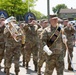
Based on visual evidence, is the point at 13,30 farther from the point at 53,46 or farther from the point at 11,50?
the point at 53,46

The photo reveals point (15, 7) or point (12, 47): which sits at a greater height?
point (12, 47)

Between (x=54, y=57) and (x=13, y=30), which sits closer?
(x=54, y=57)

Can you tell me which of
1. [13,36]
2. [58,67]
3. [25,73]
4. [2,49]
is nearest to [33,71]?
[25,73]

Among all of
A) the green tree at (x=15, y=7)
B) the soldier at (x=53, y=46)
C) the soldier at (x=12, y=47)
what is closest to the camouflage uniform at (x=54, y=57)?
the soldier at (x=53, y=46)

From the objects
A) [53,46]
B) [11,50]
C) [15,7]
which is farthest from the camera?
[15,7]

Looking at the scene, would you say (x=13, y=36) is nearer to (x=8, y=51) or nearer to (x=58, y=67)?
(x=8, y=51)

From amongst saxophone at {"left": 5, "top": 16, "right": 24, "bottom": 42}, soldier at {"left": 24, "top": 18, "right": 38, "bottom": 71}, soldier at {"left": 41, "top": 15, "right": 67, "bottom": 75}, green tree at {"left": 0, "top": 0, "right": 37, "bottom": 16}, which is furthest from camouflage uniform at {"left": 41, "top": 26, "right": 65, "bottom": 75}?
green tree at {"left": 0, "top": 0, "right": 37, "bottom": 16}

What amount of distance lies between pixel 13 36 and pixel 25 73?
6.15ft

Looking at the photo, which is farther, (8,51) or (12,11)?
(12,11)

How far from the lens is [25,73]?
402 inches

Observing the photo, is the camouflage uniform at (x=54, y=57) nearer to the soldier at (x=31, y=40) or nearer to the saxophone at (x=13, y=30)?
the saxophone at (x=13, y=30)

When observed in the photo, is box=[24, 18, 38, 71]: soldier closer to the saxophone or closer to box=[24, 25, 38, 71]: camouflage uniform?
box=[24, 25, 38, 71]: camouflage uniform

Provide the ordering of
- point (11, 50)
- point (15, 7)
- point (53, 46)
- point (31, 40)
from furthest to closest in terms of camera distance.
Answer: point (15, 7)
point (31, 40)
point (11, 50)
point (53, 46)

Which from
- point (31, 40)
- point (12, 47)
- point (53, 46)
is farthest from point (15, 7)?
point (53, 46)
